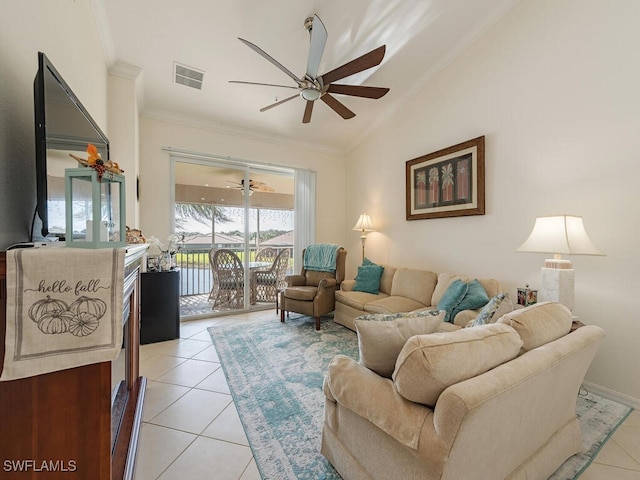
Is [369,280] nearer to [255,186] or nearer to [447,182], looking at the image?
[447,182]

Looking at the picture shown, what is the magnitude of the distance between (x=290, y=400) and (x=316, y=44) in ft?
8.98

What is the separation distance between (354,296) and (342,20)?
9.61 ft

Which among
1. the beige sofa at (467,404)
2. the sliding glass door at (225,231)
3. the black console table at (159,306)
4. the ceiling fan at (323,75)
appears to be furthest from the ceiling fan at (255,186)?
the beige sofa at (467,404)

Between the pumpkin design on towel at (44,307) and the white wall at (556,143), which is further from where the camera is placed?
the white wall at (556,143)

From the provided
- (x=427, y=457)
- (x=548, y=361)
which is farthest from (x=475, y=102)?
(x=427, y=457)

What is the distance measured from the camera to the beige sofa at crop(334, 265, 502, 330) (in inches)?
119

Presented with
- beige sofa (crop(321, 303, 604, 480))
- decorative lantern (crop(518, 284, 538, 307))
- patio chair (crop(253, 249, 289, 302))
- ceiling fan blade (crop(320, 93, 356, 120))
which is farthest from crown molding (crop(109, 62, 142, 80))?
decorative lantern (crop(518, 284, 538, 307))

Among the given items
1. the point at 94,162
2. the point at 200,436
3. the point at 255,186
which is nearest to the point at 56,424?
the point at 94,162

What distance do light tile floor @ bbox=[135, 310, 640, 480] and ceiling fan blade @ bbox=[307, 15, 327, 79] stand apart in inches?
110

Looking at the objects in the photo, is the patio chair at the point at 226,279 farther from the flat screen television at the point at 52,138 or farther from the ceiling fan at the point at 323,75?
the flat screen television at the point at 52,138

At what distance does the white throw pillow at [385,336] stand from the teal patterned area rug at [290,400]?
0.66 meters

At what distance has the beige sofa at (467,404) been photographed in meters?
0.91

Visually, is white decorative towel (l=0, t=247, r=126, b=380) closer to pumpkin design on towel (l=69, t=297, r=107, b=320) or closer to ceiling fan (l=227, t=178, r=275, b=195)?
pumpkin design on towel (l=69, t=297, r=107, b=320)

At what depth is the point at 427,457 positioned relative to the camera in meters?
0.91
